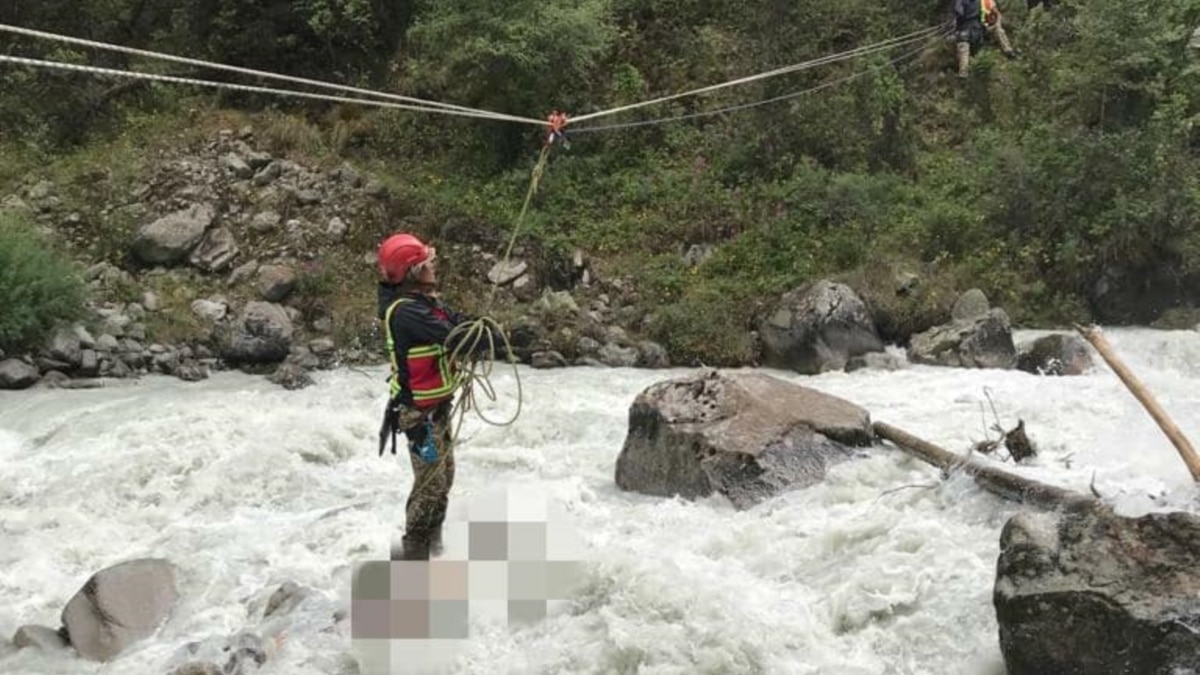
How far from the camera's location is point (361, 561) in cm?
638

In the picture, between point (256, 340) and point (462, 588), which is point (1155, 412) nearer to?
point (462, 588)

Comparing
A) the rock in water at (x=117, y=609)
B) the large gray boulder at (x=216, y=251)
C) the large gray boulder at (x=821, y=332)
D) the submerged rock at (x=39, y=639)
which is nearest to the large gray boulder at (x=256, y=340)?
the large gray boulder at (x=216, y=251)

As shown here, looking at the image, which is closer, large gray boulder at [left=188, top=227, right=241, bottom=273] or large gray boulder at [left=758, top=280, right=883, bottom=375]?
large gray boulder at [left=758, top=280, right=883, bottom=375]

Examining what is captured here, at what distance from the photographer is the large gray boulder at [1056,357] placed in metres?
10.6

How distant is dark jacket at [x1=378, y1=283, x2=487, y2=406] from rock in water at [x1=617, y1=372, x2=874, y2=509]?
7.90ft

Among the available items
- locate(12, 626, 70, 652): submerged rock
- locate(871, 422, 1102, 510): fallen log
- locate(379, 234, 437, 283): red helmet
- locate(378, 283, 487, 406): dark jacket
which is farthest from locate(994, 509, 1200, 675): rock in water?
locate(12, 626, 70, 652): submerged rock

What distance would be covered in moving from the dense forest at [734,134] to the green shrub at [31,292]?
0.07 metres

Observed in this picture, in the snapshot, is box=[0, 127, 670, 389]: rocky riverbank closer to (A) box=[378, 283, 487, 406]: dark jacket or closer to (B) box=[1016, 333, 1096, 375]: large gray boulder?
(B) box=[1016, 333, 1096, 375]: large gray boulder

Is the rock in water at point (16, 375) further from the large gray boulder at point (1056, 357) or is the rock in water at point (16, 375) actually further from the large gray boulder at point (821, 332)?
the large gray boulder at point (1056, 357)

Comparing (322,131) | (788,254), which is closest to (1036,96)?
(788,254)

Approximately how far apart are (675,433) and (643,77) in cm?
1131

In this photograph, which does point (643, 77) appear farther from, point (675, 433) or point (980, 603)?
point (980, 603)

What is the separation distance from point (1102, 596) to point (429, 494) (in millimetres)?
3292

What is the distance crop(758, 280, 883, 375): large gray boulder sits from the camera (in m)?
11.6
